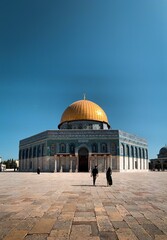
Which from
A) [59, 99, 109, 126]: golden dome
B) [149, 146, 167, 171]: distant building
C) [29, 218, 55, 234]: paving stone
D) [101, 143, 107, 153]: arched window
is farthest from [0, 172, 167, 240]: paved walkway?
[149, 146, 167, 171]: distant building

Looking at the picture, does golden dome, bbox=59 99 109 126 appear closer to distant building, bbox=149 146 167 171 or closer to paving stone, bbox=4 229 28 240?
distant building, bbox=149 146 167 171

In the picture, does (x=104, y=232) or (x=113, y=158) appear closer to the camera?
(x=104, y=232)

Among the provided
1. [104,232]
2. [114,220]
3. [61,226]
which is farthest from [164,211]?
[61,226]

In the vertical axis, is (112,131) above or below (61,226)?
above

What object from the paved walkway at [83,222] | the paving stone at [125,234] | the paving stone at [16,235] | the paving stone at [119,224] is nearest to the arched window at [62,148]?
the paved walkway at [83,222]

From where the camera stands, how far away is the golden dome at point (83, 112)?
42.9m

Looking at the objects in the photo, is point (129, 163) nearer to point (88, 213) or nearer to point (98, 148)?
point (98, 148)

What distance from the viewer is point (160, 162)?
6650cm

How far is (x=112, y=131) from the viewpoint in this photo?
39156mm

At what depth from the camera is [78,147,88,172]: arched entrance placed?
37.8 metres

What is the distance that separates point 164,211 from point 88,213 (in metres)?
1.85

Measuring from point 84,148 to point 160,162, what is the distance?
119 feet

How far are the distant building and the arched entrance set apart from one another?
31907 millimetres

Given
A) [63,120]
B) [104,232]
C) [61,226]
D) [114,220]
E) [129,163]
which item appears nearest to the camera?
[104,232]
